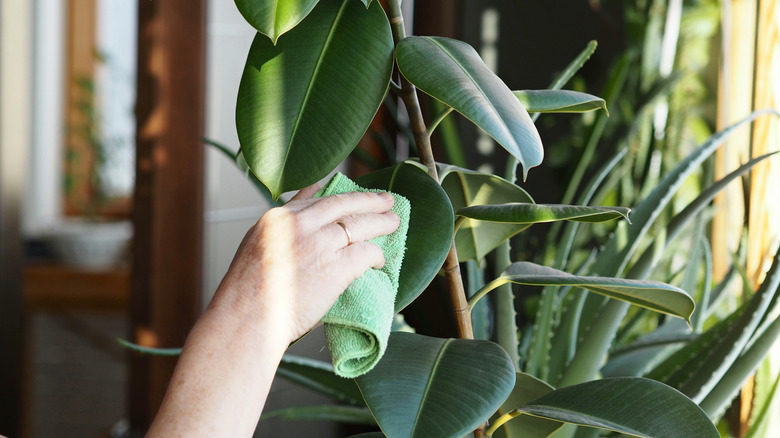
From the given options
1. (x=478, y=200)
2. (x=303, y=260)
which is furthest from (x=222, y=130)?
(x=303, y=260)

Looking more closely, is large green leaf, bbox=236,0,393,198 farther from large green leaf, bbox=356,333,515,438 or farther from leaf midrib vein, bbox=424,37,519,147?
large green leaf, bbox=356,333,515,438

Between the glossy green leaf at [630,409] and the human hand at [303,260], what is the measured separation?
0.53 feet

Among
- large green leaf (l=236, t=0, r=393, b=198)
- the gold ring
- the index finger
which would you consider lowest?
the gold ring

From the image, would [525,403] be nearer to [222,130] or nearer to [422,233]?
[422,233]

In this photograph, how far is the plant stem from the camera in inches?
Answer: 18.9

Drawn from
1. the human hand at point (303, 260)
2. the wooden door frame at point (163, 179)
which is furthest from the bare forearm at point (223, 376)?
the wooden door frame at point (163, 179)

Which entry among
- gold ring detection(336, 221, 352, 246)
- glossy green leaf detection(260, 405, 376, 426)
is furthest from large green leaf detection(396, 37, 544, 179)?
glossy green leaf detection(260, 405, 376, 426)

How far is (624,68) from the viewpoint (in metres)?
1.20

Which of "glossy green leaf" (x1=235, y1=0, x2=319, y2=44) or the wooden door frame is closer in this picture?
"glossy green leaf" (x1=235, y1=0, x2=319, y2=44)

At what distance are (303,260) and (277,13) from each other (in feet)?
0.50

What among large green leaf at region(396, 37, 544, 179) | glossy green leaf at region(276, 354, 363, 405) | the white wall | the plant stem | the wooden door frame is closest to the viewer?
large green leaf at region(396, 37, 544, 179)

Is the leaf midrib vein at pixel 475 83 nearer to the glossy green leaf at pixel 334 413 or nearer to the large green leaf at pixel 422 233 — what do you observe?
the large green leaf at pixel 422 233

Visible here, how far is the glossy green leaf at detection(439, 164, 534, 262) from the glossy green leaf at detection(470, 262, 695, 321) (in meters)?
0.05

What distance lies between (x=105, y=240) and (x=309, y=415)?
2.47m
